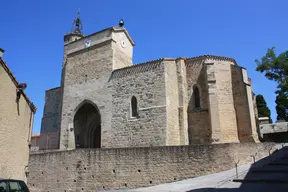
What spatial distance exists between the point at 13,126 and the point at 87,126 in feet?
36.5

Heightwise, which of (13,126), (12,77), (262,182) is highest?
(12,77)

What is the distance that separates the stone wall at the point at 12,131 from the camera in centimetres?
1026

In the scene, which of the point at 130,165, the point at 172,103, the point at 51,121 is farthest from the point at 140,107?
the point at 51,121

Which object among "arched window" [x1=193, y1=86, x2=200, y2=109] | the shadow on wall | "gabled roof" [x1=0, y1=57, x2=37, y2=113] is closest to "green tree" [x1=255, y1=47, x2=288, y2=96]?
"arched window" [x1=193, y1=86, x2=200, y2=109]

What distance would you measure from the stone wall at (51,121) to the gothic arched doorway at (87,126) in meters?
1.98

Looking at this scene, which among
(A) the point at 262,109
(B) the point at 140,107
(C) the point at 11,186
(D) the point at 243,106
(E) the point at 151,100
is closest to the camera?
(C) the point at 11,186

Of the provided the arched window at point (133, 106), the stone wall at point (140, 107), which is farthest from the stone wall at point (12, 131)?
the arched window at point (133, 106)

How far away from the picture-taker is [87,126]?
21.9 meters

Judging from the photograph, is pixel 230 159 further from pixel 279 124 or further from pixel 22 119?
pixel 279 124

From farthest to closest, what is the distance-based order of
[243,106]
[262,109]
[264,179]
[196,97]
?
[262,109], [196,97], [243,106], [264,179]

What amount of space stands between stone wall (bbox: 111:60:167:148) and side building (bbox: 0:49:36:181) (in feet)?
23.0

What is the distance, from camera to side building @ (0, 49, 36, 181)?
405 inches

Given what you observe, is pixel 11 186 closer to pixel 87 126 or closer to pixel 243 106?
pixel 243 106

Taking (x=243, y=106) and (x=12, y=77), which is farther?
(x=243, y=106)
